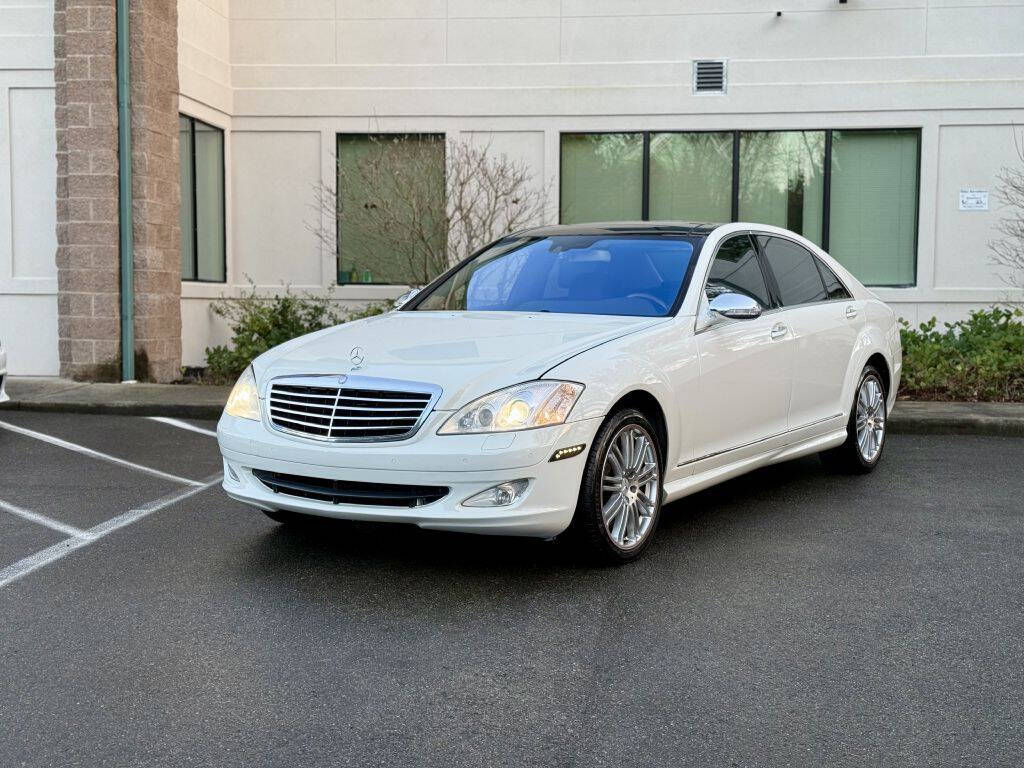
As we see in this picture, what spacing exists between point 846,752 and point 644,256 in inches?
137

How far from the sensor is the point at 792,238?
7414 mm

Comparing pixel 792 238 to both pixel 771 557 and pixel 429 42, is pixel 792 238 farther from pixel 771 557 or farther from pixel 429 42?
pixel 429 42

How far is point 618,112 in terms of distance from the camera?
48.5ft

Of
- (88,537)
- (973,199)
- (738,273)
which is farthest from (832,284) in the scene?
(973,199)

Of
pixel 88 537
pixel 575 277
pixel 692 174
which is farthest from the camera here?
pixel 692 174

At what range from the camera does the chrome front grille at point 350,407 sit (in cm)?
497

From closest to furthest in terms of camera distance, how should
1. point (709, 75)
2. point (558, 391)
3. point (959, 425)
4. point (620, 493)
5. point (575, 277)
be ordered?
point (558, 391) < point (620, 493) < point (575, 277) < point (959, 425) < point (709, 75)

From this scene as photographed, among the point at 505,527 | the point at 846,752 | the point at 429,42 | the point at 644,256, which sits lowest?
the point at 846,752

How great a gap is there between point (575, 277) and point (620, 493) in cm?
151

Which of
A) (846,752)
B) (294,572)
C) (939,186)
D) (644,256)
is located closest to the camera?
(846,752)

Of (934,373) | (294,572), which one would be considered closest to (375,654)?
(294,572)

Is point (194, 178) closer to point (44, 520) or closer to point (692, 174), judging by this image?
point (692, 174)

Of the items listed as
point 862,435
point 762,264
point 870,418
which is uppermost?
point 762,264

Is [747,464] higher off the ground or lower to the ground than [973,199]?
lower
